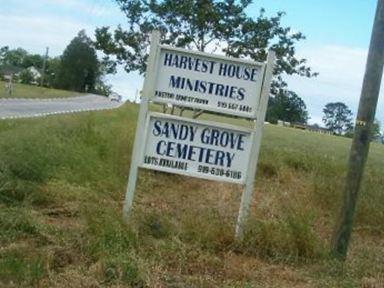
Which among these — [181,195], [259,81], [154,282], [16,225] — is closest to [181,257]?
[154,282]

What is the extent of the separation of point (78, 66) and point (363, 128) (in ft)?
357

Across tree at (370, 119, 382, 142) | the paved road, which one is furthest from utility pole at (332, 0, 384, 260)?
the paved road

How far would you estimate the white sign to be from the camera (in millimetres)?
6840

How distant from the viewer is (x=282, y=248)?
245 inches

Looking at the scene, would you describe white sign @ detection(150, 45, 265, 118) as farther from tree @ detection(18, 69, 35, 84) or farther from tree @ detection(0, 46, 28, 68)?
tree @ detection(0, 46, 28, 68)

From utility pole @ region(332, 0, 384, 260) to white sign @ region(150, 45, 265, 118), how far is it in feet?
3.76

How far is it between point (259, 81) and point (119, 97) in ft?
383

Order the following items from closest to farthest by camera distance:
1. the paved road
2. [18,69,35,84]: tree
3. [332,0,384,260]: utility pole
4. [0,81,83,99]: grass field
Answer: [332,0,384,260]: utility pole → the paved road → [0,81,83,99]: grass field → [18,69,35,84]: tree

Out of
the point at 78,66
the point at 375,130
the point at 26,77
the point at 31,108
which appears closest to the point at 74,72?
the point at 78,66

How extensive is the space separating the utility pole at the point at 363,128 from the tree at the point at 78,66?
9753 cm

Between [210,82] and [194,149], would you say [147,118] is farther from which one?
[210,82]

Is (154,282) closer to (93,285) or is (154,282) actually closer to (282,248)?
(93,285)

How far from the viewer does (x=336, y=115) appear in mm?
133250

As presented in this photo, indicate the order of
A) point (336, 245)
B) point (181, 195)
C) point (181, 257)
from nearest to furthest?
1. point (181, 257)
2. point (336, 245)
3. point (181, 195)
